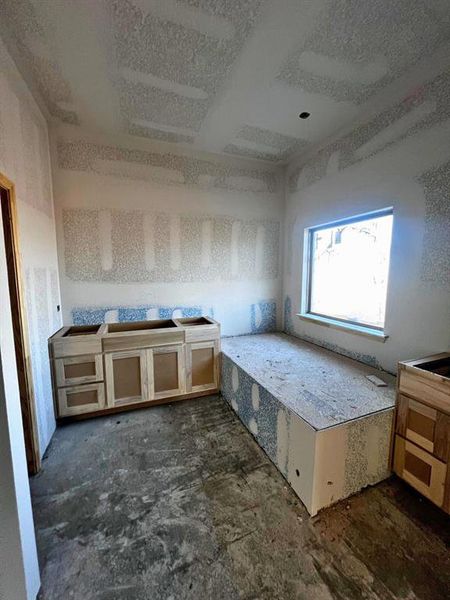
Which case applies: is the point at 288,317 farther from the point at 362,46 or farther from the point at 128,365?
the point at 362,46

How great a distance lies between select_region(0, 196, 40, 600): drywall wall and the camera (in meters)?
0.89

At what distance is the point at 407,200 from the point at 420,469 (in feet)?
6.11

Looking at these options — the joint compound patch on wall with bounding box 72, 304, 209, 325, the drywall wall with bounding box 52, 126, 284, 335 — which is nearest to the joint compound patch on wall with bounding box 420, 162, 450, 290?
the drywall wall with bounding box 52, 126, 284, 335

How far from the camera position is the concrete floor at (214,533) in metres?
1.07

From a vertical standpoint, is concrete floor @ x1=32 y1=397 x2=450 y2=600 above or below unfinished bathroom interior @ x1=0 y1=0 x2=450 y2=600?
below

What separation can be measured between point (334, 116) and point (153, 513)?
3265mm

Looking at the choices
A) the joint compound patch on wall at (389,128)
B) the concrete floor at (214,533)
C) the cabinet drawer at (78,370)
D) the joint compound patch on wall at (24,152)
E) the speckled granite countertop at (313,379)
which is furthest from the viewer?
the cabinet drawer at (78,370)

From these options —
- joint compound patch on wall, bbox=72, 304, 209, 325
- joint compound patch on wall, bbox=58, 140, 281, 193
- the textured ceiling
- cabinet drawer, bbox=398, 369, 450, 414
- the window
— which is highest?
the textured ceiling

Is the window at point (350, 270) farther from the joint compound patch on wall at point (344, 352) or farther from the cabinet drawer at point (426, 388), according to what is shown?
the cabinet drawer at point (426, 388)

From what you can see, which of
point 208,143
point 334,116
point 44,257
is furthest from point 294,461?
point 208,143

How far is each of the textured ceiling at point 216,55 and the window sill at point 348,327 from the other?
193 centimetres

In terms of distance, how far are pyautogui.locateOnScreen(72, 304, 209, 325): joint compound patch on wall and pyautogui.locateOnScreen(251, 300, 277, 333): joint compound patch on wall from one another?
0.61 meters

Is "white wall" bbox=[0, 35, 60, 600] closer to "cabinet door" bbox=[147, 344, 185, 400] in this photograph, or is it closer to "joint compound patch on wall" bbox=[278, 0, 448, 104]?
"cabinet door" bbox=[147, 344, 185, 400]

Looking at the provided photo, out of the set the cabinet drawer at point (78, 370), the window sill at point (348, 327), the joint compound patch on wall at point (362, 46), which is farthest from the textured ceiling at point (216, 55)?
the cabinet drawer at point (78, 370)
